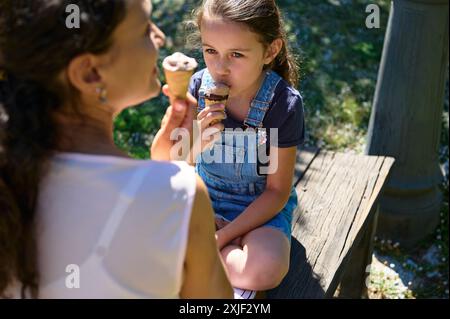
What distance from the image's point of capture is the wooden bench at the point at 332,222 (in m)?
2.53

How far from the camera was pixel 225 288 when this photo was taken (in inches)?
67.1

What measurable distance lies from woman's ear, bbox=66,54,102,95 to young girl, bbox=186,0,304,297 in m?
0.78

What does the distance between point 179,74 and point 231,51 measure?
635 millimetres

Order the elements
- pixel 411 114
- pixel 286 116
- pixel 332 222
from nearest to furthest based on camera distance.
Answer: pixel 286 116
pixel 332 222
pixel 411 114

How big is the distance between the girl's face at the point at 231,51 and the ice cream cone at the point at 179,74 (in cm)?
55

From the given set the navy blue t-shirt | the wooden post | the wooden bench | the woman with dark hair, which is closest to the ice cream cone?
the woman with dark hair

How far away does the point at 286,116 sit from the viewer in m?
2.53

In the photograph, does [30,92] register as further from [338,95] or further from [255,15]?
[338,95]

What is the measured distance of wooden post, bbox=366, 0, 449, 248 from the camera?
3.76 meters

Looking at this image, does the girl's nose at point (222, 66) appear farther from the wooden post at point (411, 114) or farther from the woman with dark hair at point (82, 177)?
the wooden post at point (411, 114)

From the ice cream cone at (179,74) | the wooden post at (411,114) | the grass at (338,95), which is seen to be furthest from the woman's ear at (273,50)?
the grass at (338,95)

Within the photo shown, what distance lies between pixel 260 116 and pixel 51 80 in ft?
4.11

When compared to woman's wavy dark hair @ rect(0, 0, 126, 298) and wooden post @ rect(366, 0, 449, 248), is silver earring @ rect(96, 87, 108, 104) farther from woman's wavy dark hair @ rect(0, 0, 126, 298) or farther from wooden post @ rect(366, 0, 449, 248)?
wooden post @ rect(366, 0, 449, 248)

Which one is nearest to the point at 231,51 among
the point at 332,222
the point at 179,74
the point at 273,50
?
the point at 273,50
